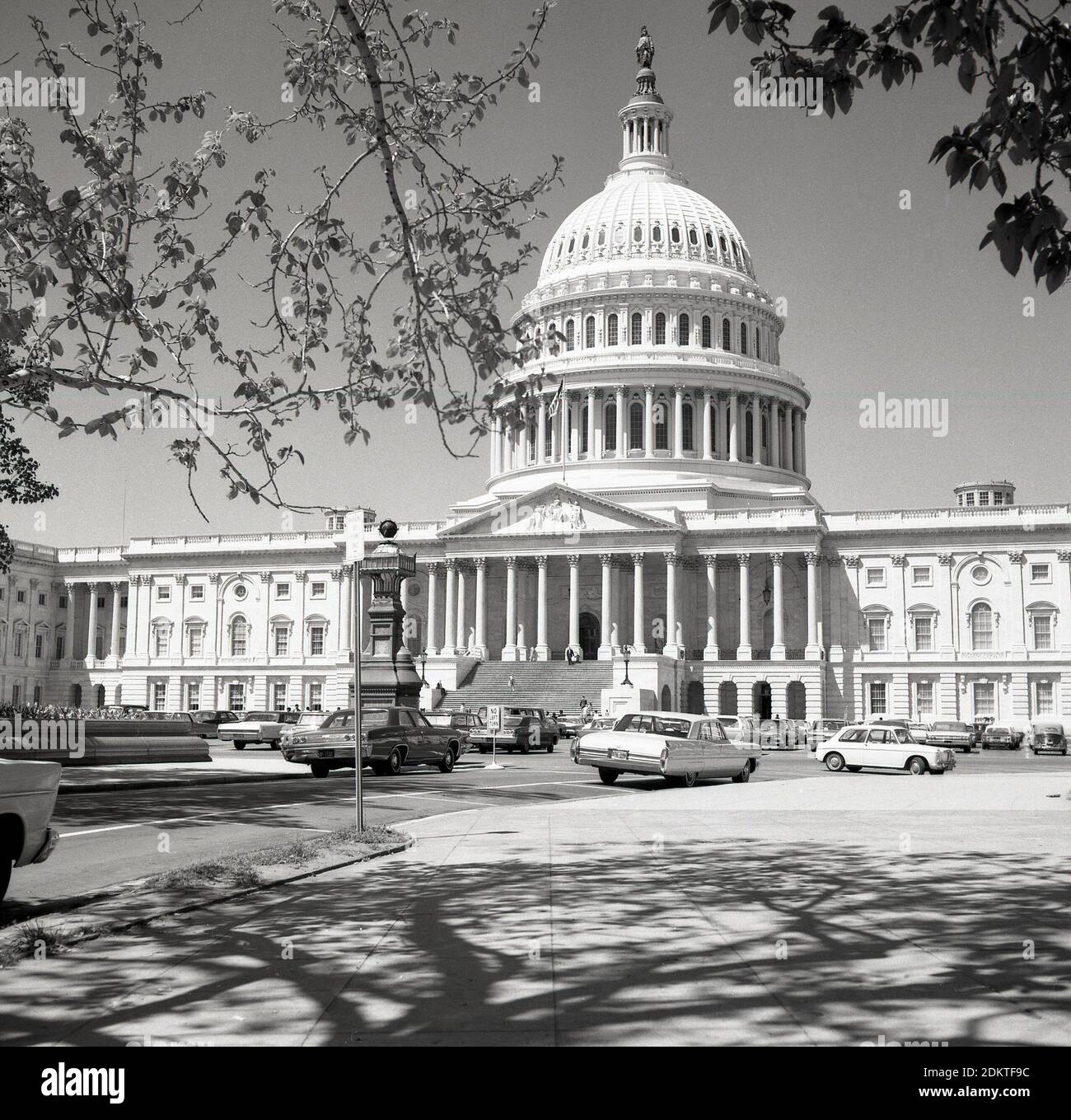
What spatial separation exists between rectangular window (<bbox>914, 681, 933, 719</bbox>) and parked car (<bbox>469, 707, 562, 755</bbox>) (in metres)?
41.7

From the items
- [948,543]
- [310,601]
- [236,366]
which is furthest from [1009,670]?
[236,366]

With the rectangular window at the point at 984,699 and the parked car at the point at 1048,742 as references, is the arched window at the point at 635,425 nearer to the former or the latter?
the rectangular window at the point at 984,699

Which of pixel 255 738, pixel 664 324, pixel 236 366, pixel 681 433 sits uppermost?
pixel 664 324

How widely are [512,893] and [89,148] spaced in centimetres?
856

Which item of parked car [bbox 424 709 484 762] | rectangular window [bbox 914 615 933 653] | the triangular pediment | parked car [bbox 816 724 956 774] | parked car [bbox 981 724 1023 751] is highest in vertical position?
the triangular pediment

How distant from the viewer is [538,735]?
166ft

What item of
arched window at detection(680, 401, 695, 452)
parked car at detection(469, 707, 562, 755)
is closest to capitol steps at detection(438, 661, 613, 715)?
arched window at detection(680, 401, 695, 452)

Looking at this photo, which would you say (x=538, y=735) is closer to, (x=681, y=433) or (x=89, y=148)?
(x=89, y=148)

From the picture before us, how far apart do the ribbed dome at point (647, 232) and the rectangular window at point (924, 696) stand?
4196 cm

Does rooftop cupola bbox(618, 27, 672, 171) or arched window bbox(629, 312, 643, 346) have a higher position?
rooftop cupola bbox(618, 27, 672, 171)

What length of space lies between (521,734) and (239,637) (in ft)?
196

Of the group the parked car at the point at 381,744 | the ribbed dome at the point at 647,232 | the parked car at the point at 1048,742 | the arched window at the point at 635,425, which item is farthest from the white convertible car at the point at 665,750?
the ribbed dome at the point at 647,232

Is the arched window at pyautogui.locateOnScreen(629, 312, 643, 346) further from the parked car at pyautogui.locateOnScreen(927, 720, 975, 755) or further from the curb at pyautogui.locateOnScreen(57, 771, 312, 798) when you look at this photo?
the curb at pyautogui.locateOnScreen(57, 771, 312, 798)

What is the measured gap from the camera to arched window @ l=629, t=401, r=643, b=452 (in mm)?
102000
